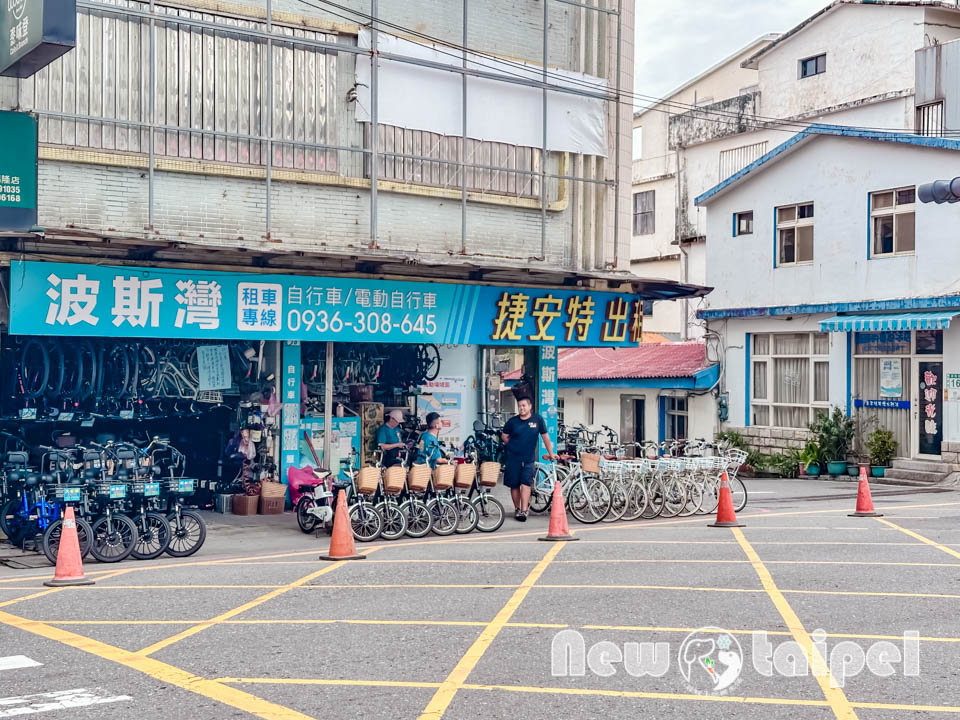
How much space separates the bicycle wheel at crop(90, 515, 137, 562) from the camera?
13078mm

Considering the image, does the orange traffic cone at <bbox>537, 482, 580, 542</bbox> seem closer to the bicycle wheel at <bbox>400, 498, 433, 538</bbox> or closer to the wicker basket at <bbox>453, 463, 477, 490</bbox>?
the wicker basket at <bbox>453, 463, 477, 490</bbox>

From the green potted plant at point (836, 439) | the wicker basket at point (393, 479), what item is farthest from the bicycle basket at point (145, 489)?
the green potted plant at point (836, 439)

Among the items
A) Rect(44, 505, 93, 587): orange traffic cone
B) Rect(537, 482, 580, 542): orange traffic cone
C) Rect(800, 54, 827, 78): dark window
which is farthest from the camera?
→ Rect(800, 54, 827, 78): dark window

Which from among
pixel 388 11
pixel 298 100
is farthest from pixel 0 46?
pixel 388 11

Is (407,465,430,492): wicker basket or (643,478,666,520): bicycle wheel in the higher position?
(407,465,430,492): wicker basket

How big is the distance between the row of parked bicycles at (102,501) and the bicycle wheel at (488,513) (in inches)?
155

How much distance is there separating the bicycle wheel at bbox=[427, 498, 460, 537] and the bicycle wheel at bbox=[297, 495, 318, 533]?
1528mm

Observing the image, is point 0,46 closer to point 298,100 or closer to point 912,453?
point 298,100

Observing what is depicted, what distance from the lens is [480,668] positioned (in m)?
7.71

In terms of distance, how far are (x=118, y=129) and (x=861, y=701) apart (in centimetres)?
1261

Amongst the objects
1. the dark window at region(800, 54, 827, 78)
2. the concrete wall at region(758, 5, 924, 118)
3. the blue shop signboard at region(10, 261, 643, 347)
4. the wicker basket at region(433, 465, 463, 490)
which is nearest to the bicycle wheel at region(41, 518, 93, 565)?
the blue shop signboard at region(10, 261, 643, 347)

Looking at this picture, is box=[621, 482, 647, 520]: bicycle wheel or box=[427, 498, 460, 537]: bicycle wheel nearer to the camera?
box=[427, 498, 460, 537]: bicycle wheel

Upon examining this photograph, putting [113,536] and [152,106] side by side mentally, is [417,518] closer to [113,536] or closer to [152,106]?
[113,536]

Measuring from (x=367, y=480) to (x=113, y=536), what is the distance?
3.28 m
